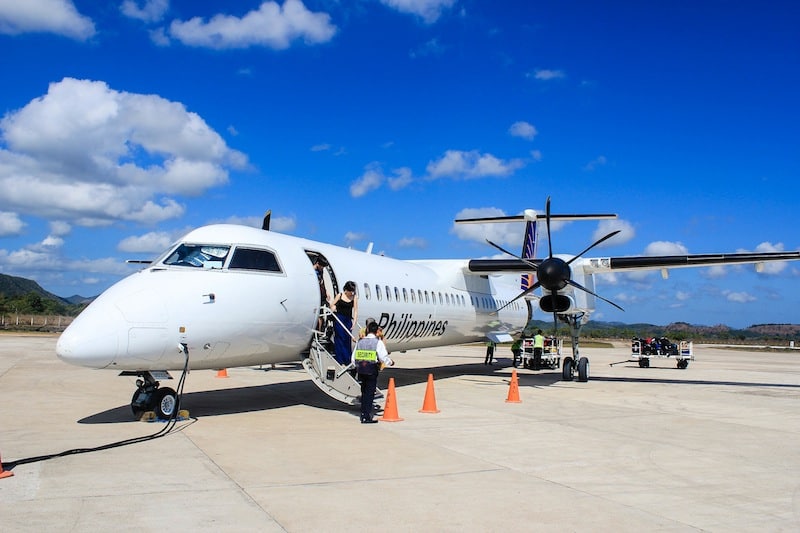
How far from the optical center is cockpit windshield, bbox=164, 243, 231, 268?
9906mm

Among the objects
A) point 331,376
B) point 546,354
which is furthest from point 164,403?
point 546,354

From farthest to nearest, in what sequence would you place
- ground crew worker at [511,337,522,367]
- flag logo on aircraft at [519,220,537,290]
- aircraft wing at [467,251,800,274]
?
flag logo on aircraft at [519,220,537,290]
ground crew worker at [511,337,522,367]
aircraft wing at [467,251,800,274]

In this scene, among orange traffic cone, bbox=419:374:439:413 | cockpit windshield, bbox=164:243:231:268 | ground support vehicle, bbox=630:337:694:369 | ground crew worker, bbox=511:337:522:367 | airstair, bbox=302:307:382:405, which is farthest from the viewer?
ground support vehicle, bbox=630:337:694:369

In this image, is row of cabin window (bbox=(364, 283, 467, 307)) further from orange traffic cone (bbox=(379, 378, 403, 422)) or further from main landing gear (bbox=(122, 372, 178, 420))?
main landing gear (bbox=(122, 372, 178, 420))

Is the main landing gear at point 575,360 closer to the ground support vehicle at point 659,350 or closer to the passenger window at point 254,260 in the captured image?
the ground support vehicle at point 659,350

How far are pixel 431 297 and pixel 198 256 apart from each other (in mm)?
8264

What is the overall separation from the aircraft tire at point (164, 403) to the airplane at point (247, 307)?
15 mm

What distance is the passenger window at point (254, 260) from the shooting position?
10.3 meters

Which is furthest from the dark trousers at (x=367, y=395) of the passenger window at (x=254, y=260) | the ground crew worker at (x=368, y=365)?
the passenger window at (x=254, y=260)

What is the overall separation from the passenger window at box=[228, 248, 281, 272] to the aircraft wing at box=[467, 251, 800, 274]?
869 centimetres

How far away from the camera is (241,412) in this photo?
1098cm

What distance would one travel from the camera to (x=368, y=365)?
10.3 meters

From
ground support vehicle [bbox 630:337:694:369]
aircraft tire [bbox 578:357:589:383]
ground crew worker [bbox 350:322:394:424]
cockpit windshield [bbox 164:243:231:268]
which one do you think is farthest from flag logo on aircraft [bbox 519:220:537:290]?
cockpit windshield [bbox 164:243:231:268]

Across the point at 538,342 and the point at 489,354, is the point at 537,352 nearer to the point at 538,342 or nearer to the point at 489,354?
the point at 538,342
